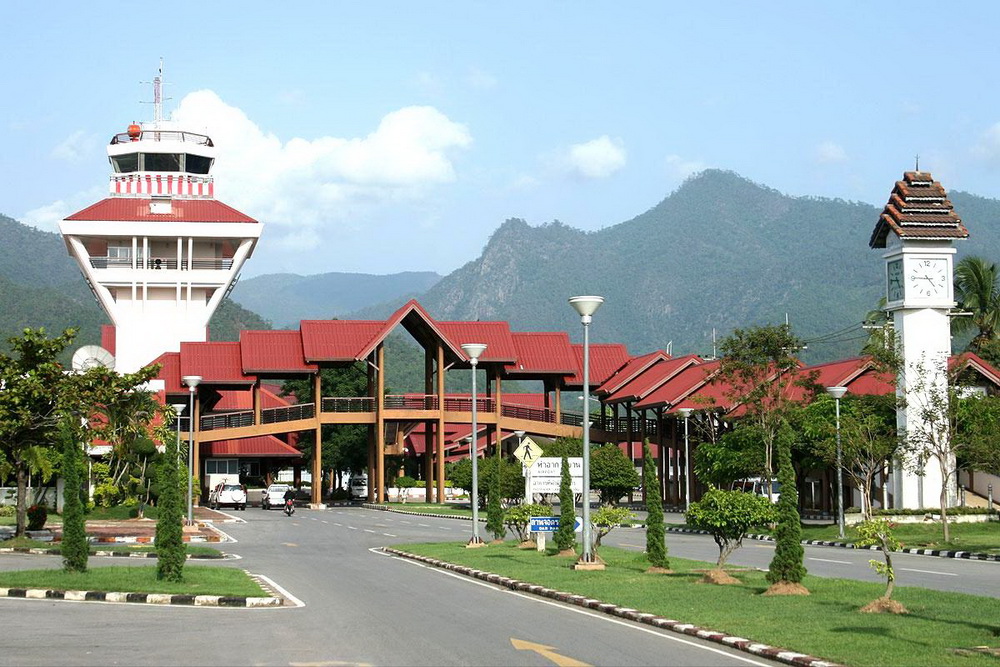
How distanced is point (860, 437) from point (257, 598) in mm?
24300

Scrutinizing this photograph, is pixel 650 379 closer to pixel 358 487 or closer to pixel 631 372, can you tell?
pixel 631 372

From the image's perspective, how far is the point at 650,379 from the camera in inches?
2655

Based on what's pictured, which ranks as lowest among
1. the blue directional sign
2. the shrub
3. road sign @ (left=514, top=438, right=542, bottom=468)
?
the shrub

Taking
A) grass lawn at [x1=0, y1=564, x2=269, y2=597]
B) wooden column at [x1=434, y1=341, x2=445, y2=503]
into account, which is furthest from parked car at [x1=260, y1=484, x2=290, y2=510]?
grass lawn at [x1=0, y1=564, x2=269, y2=597]

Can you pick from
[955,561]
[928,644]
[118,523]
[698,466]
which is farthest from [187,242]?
[928,644]

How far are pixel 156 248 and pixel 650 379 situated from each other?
32.9 m

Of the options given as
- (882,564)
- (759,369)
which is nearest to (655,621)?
(882,564)

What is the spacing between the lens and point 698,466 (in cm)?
5162

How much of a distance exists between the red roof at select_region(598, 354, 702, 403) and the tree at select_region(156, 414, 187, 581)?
142ft

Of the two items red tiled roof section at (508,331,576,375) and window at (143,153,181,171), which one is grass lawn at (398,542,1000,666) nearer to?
red tiled roof section at (508,331,576,375)

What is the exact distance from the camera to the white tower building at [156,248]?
80.1 meters

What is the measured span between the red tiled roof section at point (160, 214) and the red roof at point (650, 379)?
1050 inches

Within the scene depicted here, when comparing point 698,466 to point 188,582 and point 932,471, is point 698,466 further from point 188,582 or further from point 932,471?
point 188,582

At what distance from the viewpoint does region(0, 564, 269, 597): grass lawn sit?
858 inches
